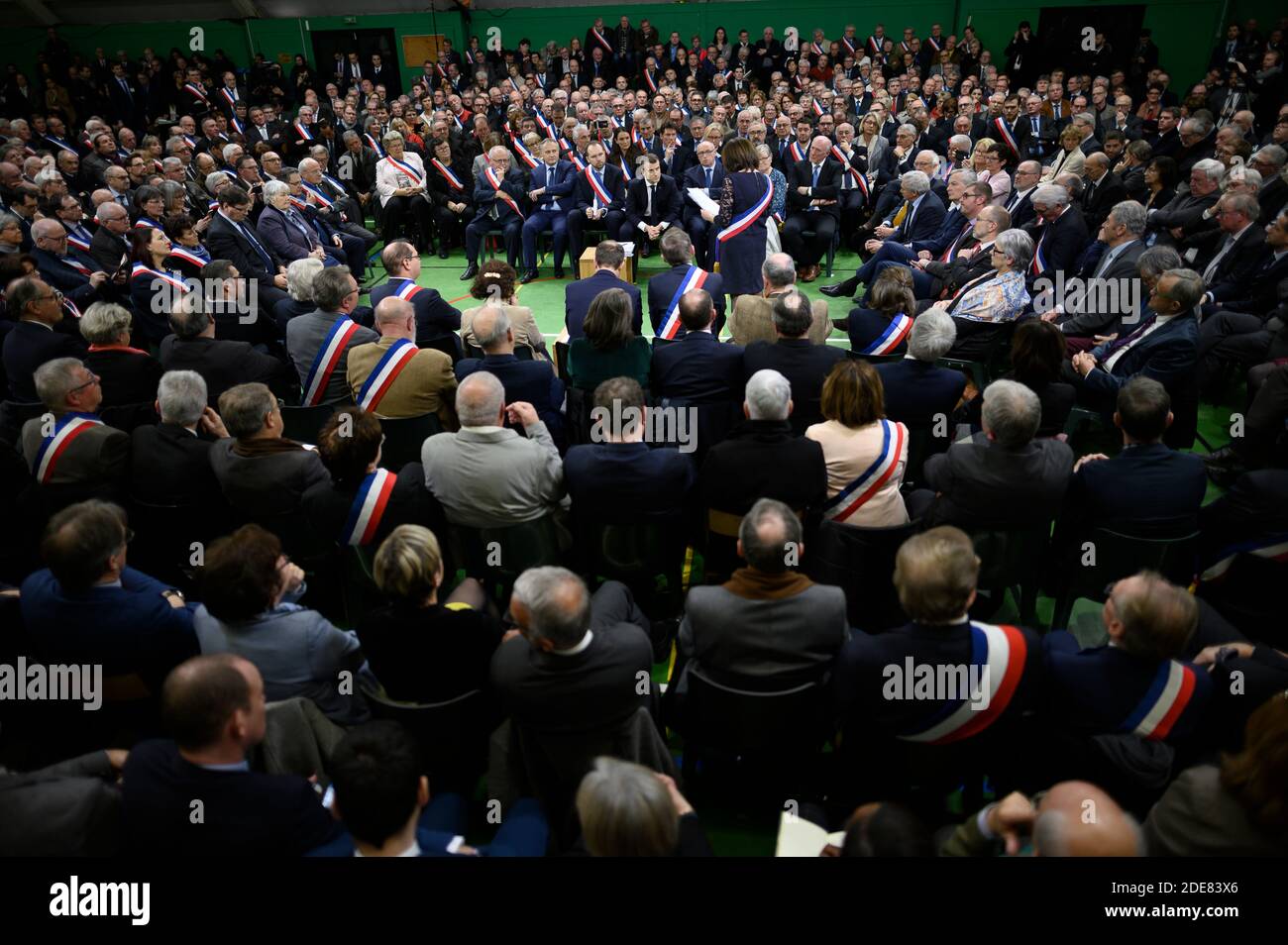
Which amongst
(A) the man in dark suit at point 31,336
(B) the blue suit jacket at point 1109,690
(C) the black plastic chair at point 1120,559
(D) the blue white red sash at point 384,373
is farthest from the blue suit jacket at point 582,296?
(B) the blue suit jacket at point 1109,690

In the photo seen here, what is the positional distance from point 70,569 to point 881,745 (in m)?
2.64

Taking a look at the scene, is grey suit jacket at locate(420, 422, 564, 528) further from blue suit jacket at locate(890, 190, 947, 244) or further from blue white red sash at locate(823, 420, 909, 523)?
blue suit jacket at locate(890, 190, 947, 244)

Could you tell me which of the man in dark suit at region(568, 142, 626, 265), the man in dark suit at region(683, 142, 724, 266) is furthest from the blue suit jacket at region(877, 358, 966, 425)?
the man in dark suit at region(568, 142, 626, 265)

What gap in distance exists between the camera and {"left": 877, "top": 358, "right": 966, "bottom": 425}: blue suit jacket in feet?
13.5

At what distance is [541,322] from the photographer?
25.7ft

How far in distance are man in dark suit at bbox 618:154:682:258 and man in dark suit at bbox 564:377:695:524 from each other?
6.12 metres

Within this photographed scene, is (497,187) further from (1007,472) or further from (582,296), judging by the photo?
(1007,472)

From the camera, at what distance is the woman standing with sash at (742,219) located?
757 centimetres

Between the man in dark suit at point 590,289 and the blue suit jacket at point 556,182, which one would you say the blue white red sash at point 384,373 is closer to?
the man in dark suit at point 590,289

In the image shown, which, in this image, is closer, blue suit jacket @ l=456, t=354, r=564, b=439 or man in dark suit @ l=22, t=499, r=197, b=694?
man in dark suit @ l=22, t=499, r=197, b=694

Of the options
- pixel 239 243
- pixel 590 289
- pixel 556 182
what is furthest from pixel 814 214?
pixel 239 243

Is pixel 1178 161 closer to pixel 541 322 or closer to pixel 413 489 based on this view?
pixel 541 322

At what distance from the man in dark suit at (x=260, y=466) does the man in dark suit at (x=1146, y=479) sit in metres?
3.26
